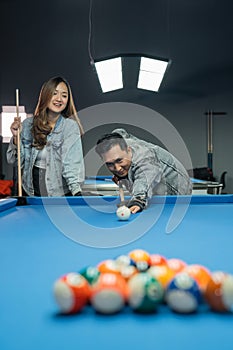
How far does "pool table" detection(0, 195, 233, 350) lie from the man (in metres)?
0.10

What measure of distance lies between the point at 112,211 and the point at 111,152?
0.34 metres

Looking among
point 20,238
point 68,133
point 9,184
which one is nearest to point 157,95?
point 9,184

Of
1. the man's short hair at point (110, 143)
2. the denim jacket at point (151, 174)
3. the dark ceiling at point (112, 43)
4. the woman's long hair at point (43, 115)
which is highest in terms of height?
the dark ceiling at point (112, 43)

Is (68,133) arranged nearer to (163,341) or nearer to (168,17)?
(163,341)

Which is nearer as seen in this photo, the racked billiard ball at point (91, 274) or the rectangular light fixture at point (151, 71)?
the racked billiard ball at point (91, 274)

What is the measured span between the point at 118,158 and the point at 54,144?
501mm

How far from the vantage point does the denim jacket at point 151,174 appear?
2.15 metres

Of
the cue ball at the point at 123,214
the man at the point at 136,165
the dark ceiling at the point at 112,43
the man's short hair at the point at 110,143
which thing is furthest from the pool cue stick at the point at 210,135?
the cue ball at the point at 123,214

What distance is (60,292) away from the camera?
2.33 ft

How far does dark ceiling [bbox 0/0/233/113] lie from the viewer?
635 cm

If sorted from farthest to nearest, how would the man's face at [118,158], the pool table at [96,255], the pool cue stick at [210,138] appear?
the pool cue stick at [210,138] < the man's face at [118,158] < the pool table at [96,255]

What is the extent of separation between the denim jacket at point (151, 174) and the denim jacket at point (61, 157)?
284 millimetres

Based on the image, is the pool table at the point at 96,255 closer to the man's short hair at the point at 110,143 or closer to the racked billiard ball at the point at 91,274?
the racked billiard ball at the point at 91,274

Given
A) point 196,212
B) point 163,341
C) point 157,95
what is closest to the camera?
point 163,341
